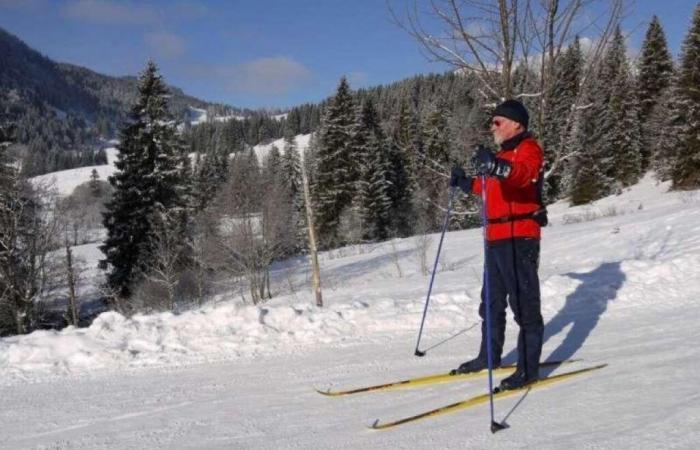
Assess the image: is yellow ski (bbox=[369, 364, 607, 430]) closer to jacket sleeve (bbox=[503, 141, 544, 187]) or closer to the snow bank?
jacket sleeve (bbox=[503, 141, 544, 187])

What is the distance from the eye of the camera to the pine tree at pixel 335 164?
40.7 meters

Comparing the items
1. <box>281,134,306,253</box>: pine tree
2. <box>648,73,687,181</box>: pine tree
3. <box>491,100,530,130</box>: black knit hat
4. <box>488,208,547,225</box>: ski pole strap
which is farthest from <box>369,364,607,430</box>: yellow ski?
<box>648,73,687,181</box>: pine tree

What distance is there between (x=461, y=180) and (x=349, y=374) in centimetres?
190

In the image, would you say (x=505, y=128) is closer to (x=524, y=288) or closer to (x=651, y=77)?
(x=524, y=288)

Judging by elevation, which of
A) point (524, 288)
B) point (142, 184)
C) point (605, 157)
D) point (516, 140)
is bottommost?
point (524, 288)

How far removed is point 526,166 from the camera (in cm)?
377

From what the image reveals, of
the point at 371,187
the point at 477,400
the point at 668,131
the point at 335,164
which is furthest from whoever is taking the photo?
the point at 335,164

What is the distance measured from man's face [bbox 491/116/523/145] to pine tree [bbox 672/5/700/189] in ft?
117

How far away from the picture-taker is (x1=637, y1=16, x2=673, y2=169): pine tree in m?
45.5

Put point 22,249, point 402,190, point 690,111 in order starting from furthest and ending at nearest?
1. point 402,190
2. point 690,111
3. point 22,249

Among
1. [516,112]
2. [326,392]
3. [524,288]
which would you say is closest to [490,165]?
[516,112]

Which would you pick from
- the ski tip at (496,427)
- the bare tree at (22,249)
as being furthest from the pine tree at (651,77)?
the ski tip at (496,427)

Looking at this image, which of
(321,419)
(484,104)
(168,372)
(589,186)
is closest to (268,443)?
(321,419)

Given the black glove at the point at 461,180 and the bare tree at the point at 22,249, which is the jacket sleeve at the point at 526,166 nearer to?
the black glove at the point at 461,180
